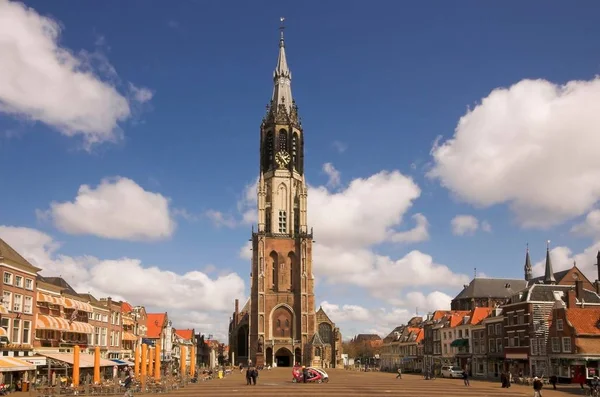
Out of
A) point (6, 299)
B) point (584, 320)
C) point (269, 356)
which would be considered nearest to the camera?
point (6, 299)

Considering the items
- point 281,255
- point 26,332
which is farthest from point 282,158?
point 26,332

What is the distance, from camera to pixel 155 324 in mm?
102312

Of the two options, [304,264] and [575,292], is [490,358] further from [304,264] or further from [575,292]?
[304,264]

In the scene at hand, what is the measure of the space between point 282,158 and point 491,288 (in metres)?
44.9

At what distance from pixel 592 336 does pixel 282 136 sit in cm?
7678

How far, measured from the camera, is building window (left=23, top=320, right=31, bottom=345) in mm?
48662

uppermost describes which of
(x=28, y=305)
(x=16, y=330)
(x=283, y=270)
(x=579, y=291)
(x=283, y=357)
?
(x=283, y=270)

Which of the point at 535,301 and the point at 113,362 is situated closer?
the point at 113,362

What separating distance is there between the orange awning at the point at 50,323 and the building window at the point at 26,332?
1.20 metres

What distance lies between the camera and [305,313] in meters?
109

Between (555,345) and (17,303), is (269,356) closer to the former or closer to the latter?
(555,345)

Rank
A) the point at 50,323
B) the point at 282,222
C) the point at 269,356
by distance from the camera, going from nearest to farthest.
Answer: the point at 50,323 → the point at 269,356 → the point at 282,222

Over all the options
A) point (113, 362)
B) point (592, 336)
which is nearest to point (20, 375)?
point (113, 362)

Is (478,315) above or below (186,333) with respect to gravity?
above
